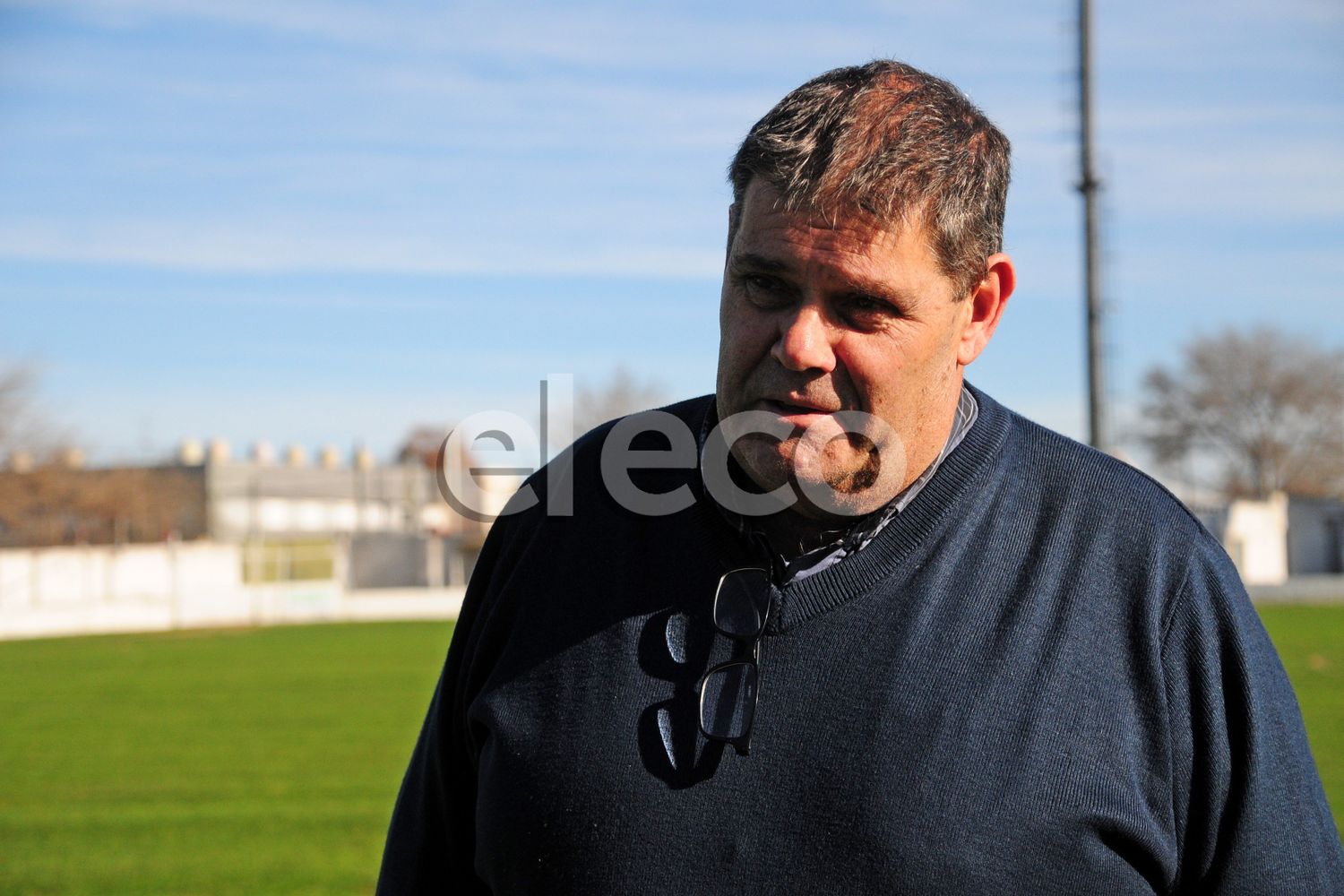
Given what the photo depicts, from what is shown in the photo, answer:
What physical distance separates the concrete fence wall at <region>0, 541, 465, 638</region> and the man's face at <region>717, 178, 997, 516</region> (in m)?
37.6

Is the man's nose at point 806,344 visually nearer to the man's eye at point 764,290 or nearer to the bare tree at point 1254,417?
the man's eye at point 764,290

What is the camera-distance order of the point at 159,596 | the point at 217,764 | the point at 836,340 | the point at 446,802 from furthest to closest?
1. the point at 159,596
2. the point at 217,764
3. the point at 446,802
4. the point at 836,340

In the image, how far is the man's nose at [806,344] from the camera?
1999mm

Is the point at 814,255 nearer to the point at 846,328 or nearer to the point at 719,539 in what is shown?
the point at 846,328

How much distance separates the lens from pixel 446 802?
2.32m

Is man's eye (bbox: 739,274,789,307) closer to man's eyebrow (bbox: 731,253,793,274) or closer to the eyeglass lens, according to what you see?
man's eyebrow (bbox: 731,253,793,274)

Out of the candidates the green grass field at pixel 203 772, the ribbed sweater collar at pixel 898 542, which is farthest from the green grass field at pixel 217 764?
the ribbed sweater collar at pixel 898 542

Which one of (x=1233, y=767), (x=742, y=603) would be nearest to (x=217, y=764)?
(x=742, y=603)

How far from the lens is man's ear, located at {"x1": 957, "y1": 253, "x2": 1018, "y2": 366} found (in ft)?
7.04

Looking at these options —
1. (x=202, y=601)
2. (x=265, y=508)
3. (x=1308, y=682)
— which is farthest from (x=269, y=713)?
(x=265, y=508)

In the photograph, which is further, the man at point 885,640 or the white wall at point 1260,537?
the white wall at point 1260,537

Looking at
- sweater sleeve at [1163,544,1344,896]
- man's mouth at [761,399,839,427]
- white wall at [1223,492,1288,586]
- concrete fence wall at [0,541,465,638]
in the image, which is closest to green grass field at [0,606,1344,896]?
man's mouth at [761,399,839,427]

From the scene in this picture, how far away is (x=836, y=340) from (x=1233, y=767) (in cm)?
82

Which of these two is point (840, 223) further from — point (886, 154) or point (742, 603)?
point (742, 603)
